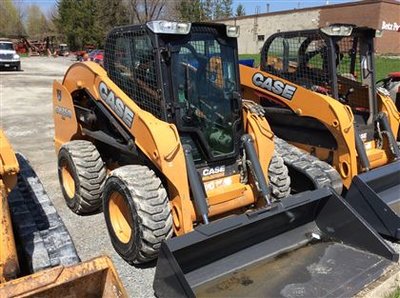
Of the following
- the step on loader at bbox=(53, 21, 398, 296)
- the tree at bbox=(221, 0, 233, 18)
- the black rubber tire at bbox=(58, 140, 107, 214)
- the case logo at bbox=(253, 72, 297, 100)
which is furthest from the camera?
the tree at bbox=(221, 0, 233, 18)

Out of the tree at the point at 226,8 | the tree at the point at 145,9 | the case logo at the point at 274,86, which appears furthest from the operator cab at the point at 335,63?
the tree at the point at 226,8

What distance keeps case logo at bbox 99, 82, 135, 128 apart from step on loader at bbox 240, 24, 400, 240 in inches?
81.2

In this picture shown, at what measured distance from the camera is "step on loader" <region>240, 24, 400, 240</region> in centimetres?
539

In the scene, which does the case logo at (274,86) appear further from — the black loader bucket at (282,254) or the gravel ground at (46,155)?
the gravel ground at (46,155)

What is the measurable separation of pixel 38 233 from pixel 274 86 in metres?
3.93

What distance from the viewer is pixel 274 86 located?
6191mm

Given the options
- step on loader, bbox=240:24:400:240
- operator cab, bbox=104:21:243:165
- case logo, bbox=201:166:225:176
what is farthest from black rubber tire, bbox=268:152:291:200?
step on loader, bbox=240:24:400:240

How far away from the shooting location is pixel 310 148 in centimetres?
605

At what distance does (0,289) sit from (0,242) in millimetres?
376

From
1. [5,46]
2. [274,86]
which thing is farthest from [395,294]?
[5,46]

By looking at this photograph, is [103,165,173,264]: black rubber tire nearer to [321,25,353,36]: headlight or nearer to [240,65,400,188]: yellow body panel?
[240,65,400,188]: yellow body panel

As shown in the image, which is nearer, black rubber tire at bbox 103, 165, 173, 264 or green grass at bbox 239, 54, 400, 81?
black rubber tire at bbox 103, 165, 173, 264

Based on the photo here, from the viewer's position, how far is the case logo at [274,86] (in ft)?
19.5

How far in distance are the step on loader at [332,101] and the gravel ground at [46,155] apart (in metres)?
1.33
